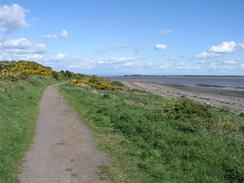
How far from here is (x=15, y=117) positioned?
1739 cm

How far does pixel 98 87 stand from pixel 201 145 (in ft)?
124

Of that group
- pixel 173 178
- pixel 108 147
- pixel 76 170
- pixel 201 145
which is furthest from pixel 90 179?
pixel 201 145

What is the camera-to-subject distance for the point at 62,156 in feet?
35.9

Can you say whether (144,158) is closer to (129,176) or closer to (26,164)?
(129,176)

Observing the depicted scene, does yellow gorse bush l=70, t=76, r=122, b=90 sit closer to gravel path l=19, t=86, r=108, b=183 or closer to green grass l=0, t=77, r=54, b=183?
green grass l=0, t=77, r=54, b=183

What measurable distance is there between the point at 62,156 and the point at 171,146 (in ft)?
10.3

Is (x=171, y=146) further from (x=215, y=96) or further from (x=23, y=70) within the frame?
(x=23, y=70)

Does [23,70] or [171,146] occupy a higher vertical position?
[23,70]

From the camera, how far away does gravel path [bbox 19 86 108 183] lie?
8.98 m

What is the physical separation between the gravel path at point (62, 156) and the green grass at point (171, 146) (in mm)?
434

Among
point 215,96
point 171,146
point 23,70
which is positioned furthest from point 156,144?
point 23,70

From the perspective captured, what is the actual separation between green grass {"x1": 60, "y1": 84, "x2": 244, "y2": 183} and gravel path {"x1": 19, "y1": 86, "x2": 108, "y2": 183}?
0.43m

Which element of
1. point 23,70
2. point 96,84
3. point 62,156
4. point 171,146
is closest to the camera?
point 62,156

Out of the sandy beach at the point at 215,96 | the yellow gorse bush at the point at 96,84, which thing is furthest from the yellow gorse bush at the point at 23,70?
the sandy beach at the point at 215,96
